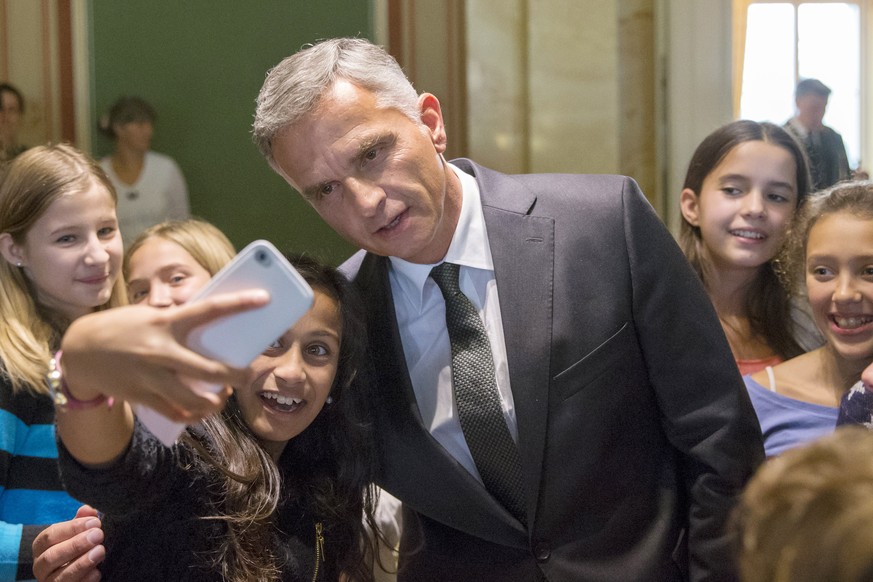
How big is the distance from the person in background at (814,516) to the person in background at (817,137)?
86.2 inches

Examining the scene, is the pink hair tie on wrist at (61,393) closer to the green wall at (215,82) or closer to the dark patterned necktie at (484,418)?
the dark patterned necktie at (484,418)

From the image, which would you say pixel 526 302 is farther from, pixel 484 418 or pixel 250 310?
pixel 250 310

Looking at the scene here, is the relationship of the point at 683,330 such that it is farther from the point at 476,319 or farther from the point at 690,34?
the point at 690,34

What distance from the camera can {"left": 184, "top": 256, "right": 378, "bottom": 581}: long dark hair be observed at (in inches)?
77.2

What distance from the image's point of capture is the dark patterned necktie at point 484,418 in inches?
82.7

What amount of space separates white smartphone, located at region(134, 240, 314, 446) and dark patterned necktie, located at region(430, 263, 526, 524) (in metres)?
0.83

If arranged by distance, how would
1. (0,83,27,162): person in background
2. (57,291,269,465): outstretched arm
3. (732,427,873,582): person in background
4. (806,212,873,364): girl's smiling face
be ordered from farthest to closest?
(0,83,27,162): person in background
(806,212,873,364): girl's smiling face
(57,291,269,465): outstretched arm
(732,427,873,582): person in background

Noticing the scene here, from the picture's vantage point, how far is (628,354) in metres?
2.13

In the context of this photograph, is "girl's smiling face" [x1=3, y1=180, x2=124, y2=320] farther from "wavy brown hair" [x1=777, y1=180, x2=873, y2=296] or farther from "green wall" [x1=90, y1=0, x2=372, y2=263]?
"green wall" [x1=90, y1=0, x2=372, y2=263]

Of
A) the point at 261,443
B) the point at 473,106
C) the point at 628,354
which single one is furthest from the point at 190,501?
the point at 473,106

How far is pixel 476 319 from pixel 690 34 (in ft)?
12.5

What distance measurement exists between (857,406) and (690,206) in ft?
3.20

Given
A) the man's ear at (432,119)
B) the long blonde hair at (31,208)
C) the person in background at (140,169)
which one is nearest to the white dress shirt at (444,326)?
the man's ear at (432,119)

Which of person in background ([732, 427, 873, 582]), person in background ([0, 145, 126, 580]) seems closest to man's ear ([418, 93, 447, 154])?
person in background ([0, 145, 126, 580])
